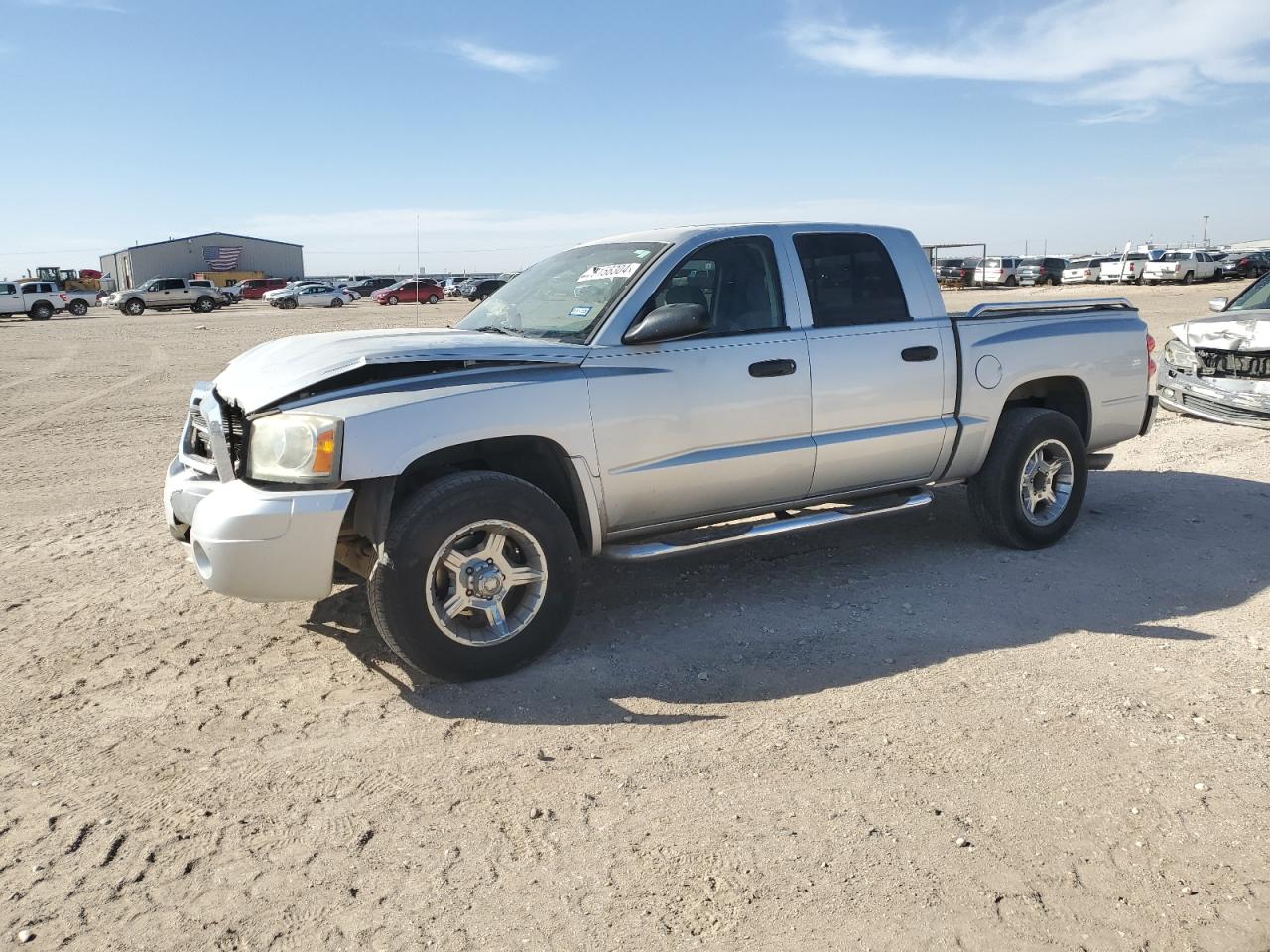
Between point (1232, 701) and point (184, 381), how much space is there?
15.4m

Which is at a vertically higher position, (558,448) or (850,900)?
(558,448)

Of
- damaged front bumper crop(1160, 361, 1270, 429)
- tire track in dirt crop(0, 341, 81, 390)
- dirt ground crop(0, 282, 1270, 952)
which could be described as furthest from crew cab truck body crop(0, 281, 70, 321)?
damaged front bumper crop(1160, 361, 1270, 429)

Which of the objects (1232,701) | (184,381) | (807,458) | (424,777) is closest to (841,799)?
(424,777)

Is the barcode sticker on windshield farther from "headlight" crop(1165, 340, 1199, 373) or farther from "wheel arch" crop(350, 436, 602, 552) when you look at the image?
"headlight" crop(1165, 340, 1199, 373)

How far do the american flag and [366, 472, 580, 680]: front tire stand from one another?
93.6 m

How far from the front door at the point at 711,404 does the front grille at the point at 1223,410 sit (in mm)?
6438

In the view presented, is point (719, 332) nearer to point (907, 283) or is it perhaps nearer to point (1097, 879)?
point (907, 283)

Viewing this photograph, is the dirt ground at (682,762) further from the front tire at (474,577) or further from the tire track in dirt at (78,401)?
the tire track in dirt at (78,401)

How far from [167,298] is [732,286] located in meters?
50.4

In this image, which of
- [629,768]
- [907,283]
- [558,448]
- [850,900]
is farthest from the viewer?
[907,283]

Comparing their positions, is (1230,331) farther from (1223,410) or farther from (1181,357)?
(1223,410)

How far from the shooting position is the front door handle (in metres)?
5.01

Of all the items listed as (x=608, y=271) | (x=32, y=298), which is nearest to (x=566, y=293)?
(x=608, y=271)

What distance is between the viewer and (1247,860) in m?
3.03
